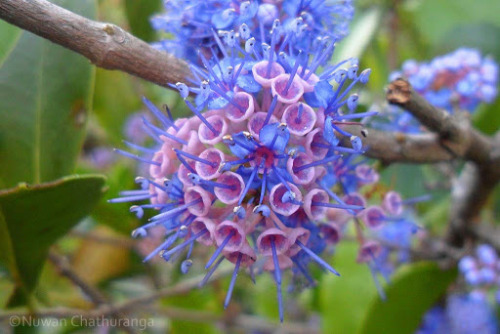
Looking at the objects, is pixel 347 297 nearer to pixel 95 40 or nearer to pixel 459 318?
pixel 459 318

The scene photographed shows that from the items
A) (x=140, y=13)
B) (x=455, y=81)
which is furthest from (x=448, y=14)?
(x=140, y=13)

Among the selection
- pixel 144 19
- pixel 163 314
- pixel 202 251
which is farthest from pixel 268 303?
pixel 144 19

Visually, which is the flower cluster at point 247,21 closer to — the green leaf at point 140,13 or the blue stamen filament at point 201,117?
the blue stamen filament at point 201,117

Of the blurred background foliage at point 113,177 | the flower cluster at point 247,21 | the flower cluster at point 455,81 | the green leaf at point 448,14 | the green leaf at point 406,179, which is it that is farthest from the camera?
the green leaf at point 448,14

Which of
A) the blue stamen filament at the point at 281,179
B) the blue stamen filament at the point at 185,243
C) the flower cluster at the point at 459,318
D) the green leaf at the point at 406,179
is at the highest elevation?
the blue stamen filament at the point at 281,179

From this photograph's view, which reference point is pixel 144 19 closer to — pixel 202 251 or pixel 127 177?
pixel 127 177

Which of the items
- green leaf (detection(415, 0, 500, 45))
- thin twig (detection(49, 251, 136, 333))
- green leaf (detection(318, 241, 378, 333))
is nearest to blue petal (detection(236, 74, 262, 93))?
thin twig (detection(49, 251, 136, 333))

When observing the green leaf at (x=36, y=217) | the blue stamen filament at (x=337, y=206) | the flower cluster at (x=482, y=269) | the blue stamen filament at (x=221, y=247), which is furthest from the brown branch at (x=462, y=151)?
the green leaf at (x=36, y=217)
